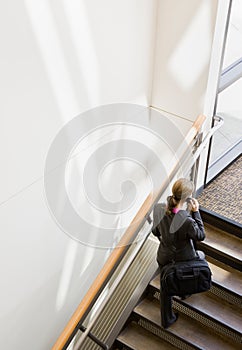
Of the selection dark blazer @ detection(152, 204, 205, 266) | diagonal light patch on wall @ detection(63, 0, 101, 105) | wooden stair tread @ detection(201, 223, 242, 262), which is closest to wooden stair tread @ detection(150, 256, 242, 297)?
wooden stair tread @ detection(201, 223, 242, 262)

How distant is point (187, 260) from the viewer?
5.34 metres

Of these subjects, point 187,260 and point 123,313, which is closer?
point 187,260

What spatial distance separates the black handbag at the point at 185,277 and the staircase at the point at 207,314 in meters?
0.54

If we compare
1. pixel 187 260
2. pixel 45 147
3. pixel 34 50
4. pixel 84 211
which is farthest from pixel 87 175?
pixel 34 50

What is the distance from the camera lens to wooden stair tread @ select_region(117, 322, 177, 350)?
236 inches

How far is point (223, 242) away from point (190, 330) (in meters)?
0.94

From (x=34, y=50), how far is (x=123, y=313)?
112 inches

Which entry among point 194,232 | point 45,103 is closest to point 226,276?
point 194,232

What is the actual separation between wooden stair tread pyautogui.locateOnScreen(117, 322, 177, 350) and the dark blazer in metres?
1.02

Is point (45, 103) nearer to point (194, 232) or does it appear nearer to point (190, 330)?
point (194, 232)

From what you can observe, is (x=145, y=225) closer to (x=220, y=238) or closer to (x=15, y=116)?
(x=220, y=238)

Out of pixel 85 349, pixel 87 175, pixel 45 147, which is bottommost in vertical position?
pixel 85 349

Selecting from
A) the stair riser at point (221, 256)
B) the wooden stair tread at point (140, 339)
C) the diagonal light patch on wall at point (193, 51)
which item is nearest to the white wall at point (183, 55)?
the diagonal light patch on wall at point (193, 51)

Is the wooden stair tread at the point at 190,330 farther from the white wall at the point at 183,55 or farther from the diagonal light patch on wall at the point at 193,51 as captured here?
the diagonal light patch on wall at the point at 193,51
